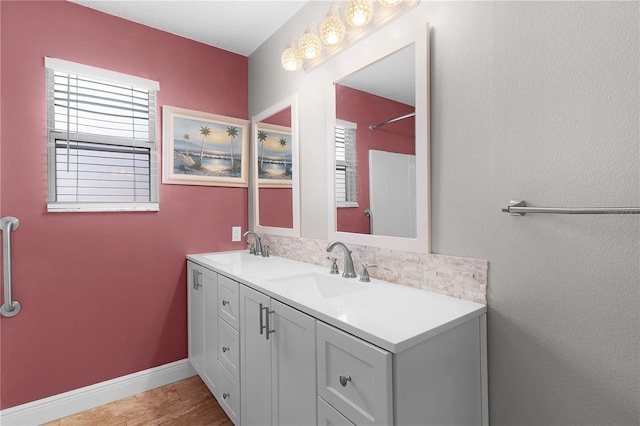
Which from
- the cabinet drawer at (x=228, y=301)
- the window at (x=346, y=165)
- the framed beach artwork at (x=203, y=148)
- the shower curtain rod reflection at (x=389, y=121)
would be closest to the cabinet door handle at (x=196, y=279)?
the cabinet drawer at (x=228, y=301)

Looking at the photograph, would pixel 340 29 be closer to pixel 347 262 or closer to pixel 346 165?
pixel 346 165

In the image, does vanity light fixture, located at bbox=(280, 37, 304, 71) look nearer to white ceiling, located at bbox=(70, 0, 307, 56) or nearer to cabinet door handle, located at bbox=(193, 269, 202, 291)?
white ceiling, located at bbox=(70, 0, 307, 56)

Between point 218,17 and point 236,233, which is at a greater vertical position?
point 218,17

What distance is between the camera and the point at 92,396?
1991 mm

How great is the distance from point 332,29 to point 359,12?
191 mm

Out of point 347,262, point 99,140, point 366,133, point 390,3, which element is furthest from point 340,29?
point 99,140

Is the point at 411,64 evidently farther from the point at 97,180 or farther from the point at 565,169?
the point at 97,180

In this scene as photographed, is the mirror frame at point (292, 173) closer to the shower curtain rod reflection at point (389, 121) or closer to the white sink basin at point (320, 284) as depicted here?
the white sink basin at point (320, 284)

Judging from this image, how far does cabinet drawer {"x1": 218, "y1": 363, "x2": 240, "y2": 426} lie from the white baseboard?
695mm

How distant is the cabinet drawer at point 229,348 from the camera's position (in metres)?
1.60

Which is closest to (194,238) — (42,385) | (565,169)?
(42,385)

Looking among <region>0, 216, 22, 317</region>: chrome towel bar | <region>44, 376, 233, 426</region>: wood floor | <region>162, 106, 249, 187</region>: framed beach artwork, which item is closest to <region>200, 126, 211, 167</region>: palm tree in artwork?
<region>162, 106, 249, 187</region>: framed beach artwork

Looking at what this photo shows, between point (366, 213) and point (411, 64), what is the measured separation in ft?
2.27

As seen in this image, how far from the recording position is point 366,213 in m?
1.61
